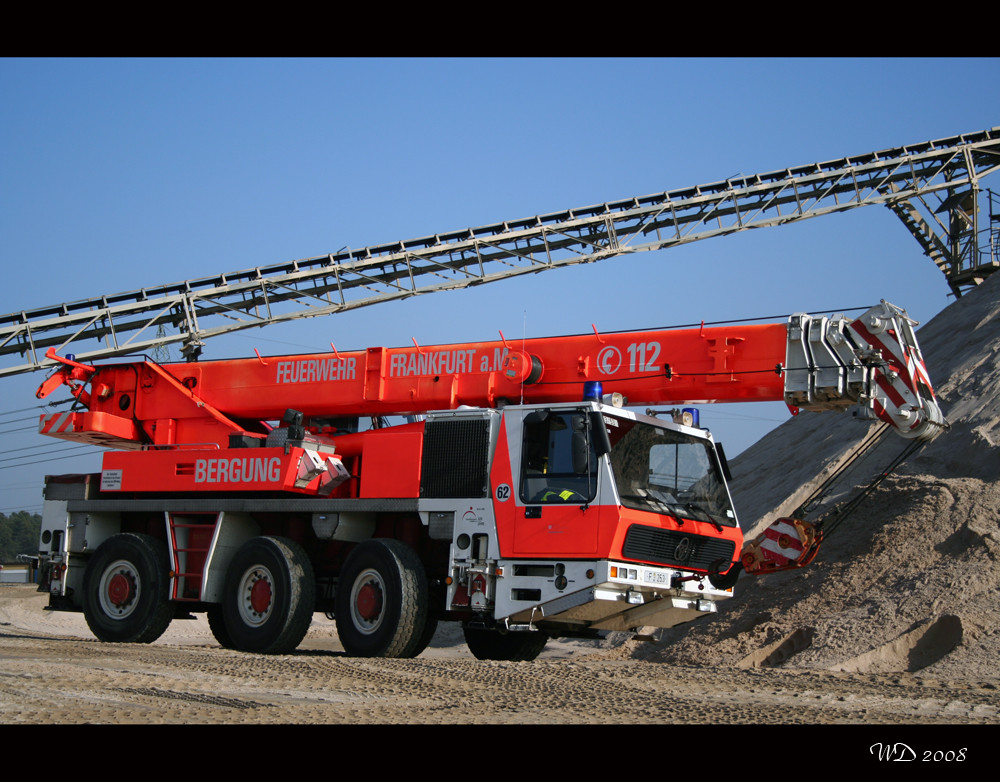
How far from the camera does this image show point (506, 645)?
556 inches

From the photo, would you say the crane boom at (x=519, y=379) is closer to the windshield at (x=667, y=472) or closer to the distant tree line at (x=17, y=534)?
the windshield at (x=667, y=472)

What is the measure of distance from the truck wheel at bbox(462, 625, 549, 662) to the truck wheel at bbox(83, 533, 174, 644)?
4082 mm

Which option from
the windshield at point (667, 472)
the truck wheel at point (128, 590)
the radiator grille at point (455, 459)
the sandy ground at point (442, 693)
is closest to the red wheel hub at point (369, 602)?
the sandy ground at point (442, 693)

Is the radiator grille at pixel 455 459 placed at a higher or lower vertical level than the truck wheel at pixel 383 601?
higher

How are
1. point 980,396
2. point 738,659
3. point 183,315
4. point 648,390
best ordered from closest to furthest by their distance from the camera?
point 648,390 → point 738,659 → point 980,396 → point 183,315

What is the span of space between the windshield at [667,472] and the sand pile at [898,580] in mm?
2163

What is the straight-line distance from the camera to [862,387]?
1116 cm

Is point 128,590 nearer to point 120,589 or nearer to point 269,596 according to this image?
point 120,589

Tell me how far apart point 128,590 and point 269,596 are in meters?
2.67

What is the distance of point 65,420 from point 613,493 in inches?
342

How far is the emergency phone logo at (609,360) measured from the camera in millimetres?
12734

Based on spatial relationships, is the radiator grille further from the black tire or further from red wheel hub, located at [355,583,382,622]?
the black tire

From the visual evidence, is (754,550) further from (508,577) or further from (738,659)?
(508,577)
